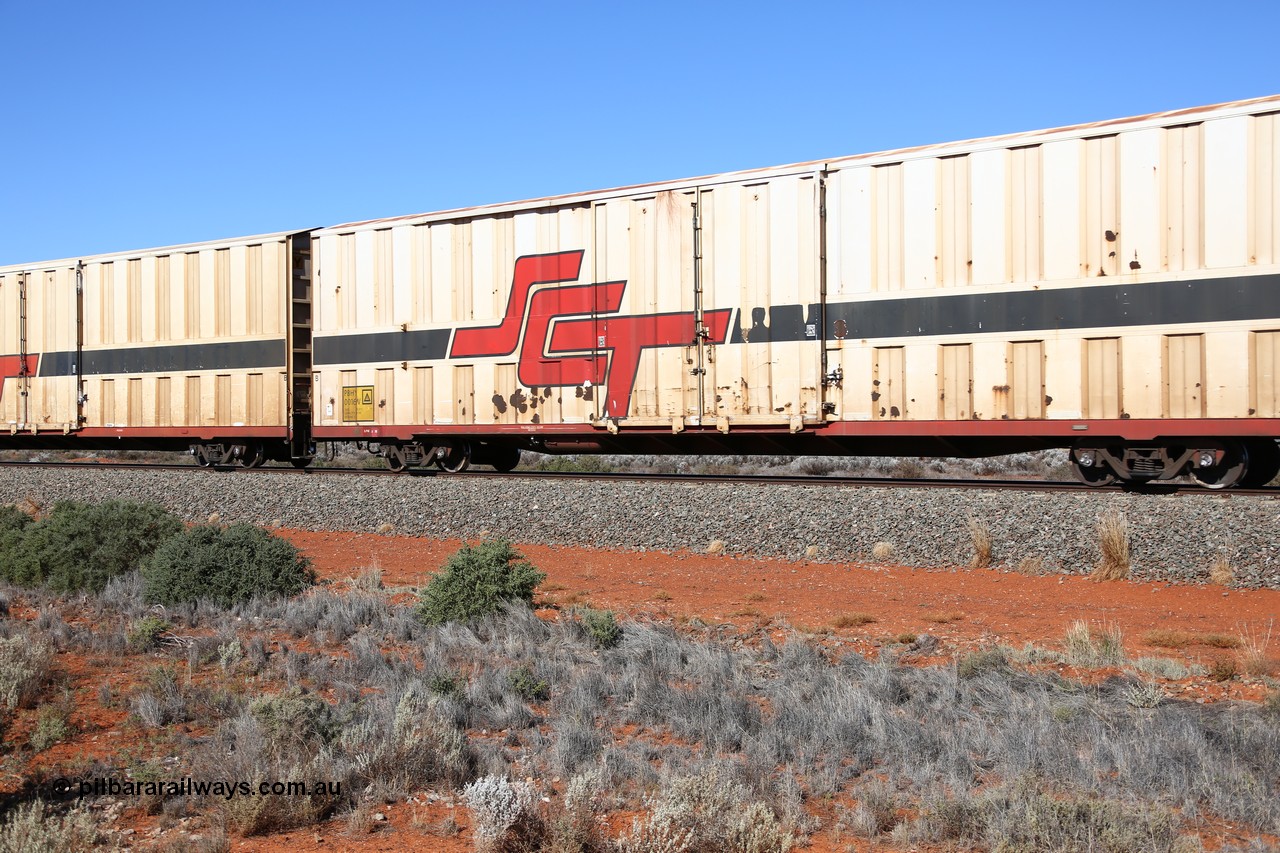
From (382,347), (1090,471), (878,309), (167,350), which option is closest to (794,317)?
(878,309)

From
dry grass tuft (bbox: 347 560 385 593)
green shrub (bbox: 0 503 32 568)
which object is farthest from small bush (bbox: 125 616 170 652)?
green shrub (bbox: 0 503 32 568)

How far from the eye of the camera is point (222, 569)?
31.9 feet

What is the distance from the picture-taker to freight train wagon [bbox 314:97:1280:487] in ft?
37.8

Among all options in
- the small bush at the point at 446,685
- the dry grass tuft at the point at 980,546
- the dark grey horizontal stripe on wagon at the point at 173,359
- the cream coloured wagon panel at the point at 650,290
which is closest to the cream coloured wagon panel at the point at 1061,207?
the dry grass tuft at the point at 980,546

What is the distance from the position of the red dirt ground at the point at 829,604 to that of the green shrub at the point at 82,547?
3.55 ft

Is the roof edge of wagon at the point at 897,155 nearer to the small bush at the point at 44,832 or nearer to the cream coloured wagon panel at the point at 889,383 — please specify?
the cream coloured wagon panel at the point at 889,383

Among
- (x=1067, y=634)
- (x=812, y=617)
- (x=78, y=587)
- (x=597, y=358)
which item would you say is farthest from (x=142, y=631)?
(x=597, y=358)

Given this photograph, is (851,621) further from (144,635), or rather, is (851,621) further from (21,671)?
(21,671)

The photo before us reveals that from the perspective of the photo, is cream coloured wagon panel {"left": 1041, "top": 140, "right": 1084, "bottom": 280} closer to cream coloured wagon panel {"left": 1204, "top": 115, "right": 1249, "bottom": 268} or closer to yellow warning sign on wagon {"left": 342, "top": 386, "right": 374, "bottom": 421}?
cream coloured wagon panel {"left": 1204, "top": 115, "right": 1249, "bottom": 268}

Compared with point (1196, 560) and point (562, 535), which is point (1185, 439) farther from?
point (562, 535)

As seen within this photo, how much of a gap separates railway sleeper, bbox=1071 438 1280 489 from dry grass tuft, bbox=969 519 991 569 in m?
3.09

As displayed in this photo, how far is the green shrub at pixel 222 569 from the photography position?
31.0 feet

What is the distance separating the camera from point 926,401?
13.0 m

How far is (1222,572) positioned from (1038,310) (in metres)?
4.11
